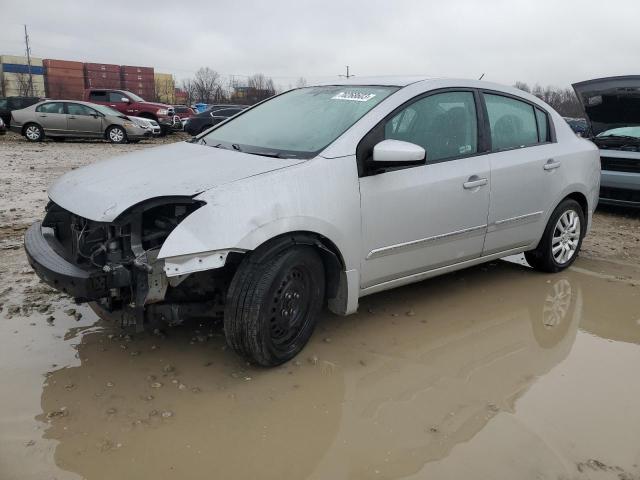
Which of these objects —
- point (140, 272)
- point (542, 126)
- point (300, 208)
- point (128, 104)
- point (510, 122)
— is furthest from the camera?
point (128, 104)

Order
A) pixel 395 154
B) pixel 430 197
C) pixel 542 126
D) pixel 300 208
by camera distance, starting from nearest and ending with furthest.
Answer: pixel 300 208
pixel 395 154
pixel 430 197
pixel 542 126

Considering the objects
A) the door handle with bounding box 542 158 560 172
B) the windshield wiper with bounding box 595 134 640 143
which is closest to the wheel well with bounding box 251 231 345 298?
the door handle with bounding box 542 158 560 172

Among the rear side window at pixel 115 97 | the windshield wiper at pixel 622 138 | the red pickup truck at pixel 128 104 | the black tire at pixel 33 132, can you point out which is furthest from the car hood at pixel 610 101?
the rear side window at pixel 115 97

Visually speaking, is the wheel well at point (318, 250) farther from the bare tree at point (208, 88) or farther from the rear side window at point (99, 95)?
the bare tree at point (208, 88)

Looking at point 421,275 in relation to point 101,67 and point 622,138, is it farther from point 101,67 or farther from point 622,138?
point 101,67

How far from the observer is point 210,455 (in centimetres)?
239

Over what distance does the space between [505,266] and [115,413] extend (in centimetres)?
378

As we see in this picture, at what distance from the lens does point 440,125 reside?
12.5 feet

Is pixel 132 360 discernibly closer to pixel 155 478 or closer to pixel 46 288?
pixel 155 478

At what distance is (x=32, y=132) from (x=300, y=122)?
1663cm

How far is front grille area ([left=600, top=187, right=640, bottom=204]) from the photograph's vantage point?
7012mm

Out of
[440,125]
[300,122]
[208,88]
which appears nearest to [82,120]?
[300,122]

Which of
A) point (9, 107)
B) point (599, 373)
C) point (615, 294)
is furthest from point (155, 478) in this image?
point (9, 107)

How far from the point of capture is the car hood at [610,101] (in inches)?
256
